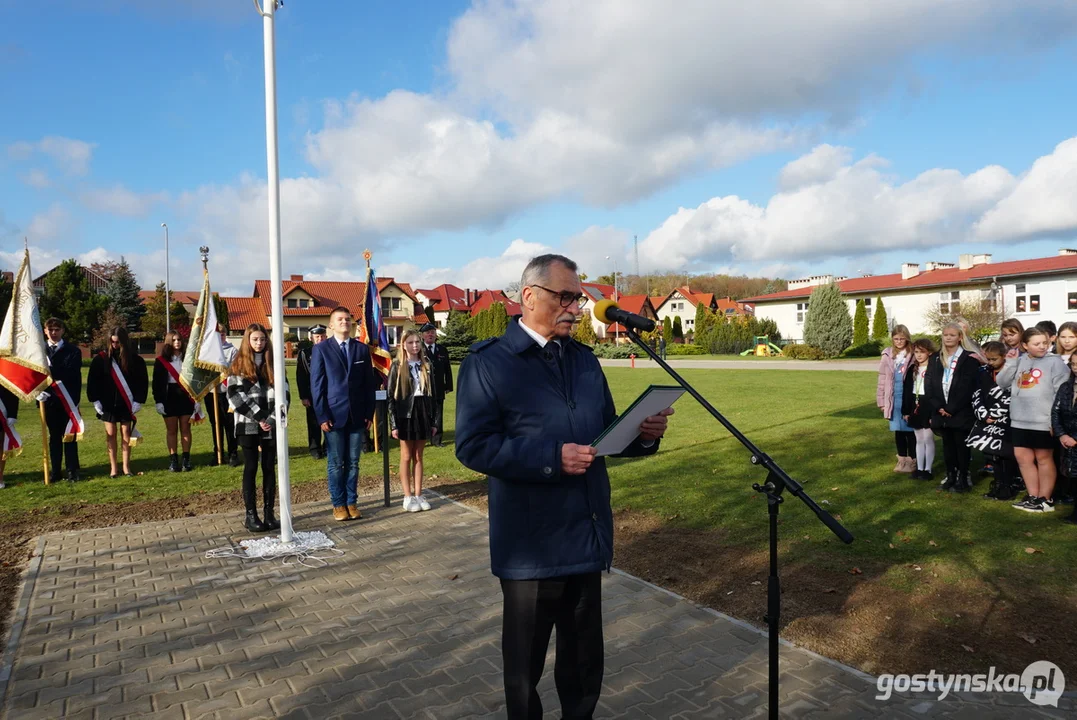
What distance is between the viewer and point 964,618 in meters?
4.84

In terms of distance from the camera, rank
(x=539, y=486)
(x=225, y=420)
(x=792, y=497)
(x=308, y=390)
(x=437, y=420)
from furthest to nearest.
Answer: (x=225, y=420) → (x=308, y=390) → (x=437, y=420) → (x=792, y=497) → (x=539, y=486)

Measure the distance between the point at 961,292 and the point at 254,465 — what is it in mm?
59363

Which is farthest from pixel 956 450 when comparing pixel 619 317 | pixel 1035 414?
pixel 619 317

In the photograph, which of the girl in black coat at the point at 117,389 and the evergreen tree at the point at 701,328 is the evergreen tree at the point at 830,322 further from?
the girl in black coat at the point at 117,389

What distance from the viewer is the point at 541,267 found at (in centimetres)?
301

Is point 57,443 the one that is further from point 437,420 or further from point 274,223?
point 274,223

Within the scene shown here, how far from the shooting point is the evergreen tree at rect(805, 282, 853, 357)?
4775 cm

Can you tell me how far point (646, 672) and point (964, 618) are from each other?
2.45 metres

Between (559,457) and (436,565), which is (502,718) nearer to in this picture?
(559,457)

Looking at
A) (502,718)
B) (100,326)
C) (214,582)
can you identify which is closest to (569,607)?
(502,718)

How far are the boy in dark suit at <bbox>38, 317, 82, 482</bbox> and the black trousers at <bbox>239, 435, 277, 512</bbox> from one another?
478cm

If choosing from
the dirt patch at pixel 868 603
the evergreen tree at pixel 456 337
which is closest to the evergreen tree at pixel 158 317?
the evergreen tree at pixel 456 337

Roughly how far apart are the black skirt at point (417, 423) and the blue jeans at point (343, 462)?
485mm

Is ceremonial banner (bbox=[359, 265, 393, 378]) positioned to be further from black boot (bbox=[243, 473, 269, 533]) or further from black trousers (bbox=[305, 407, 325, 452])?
black boot (bbox=[243, 473, 269, 533])
